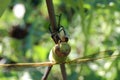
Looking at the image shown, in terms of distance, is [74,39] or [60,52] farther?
[74,39]

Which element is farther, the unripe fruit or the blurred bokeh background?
the blurred bokeh background

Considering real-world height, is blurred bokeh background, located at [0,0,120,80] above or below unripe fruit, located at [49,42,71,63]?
below

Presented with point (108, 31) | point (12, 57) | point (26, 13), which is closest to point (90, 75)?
point (108, 31)

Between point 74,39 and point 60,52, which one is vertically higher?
point 60,52

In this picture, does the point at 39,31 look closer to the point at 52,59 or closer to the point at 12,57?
the point at 12,57
